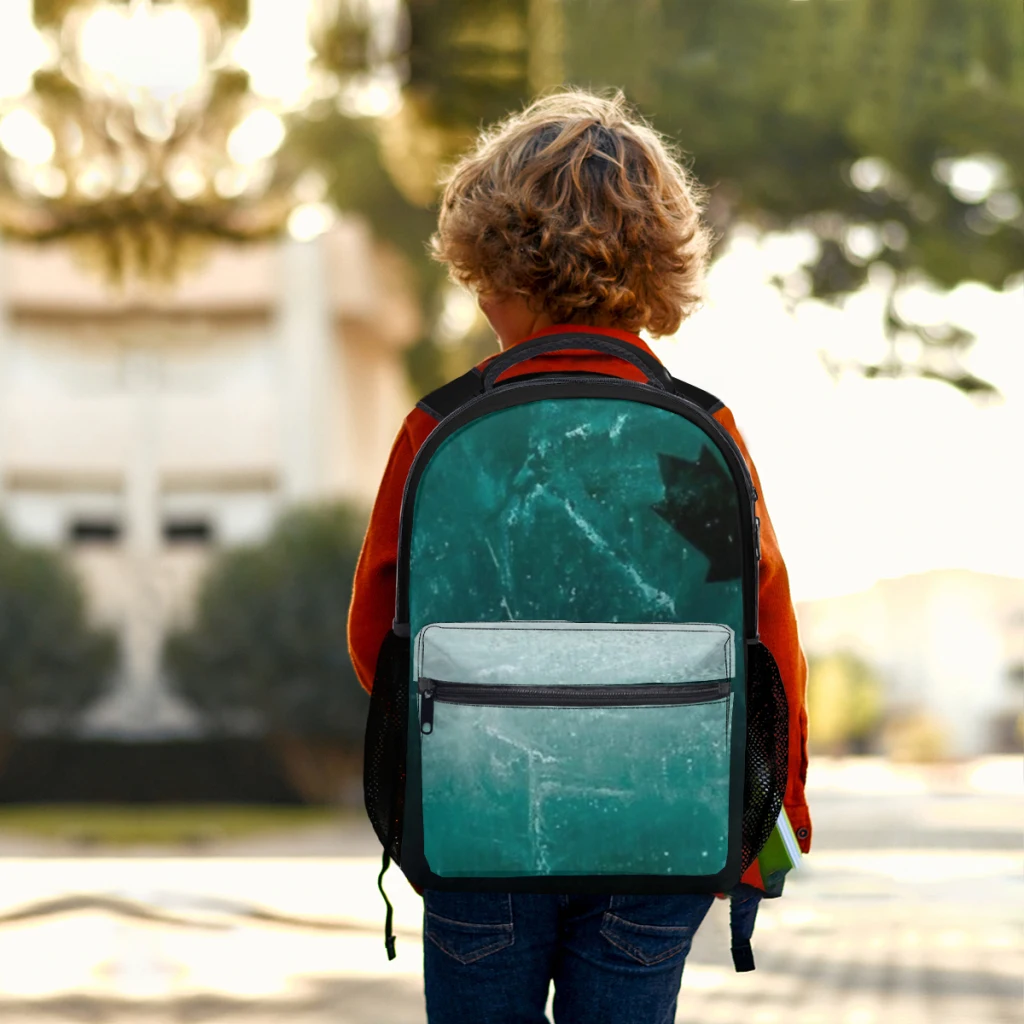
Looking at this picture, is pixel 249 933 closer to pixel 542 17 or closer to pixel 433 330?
pixel 542 17

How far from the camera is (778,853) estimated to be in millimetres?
2076

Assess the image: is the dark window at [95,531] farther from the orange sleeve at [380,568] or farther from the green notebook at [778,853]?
the green notebook at [778,853]

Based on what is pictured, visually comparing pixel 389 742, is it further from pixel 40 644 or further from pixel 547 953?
pixel 40 644

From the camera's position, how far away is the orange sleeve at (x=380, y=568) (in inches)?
80.1

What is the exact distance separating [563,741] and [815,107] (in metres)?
9.46

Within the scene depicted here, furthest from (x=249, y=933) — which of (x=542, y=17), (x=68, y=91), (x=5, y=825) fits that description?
(x=5, y=825)

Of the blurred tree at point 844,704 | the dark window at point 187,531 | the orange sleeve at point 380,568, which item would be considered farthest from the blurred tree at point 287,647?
the blurred tree at point 844,704

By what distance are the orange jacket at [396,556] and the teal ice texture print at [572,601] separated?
8cm

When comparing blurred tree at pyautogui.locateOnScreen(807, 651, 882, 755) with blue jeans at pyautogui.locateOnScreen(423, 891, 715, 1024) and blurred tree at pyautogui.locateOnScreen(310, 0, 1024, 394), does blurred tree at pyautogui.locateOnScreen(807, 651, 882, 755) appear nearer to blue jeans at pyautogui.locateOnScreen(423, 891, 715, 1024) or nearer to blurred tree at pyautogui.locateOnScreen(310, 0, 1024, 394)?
blurred tree at pyautogui.locateOnScreen(310, 0, 1024, 394)

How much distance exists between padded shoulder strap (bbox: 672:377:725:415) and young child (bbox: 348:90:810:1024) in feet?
0.07

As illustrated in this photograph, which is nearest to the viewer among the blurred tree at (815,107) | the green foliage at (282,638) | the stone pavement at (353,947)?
the stone pavement at (353,947)

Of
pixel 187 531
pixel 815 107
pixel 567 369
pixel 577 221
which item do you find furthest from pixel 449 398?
pixel 187 531

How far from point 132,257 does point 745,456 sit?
7.92 meters

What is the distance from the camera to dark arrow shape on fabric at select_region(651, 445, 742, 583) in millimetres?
1938
